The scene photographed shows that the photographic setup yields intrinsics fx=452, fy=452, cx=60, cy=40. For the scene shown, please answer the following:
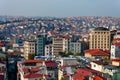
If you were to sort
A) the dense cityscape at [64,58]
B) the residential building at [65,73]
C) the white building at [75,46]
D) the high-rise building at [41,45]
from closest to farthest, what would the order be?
the residential building at [65,73]
the dense cityscape at [64,58]
the high-rise building at [41,45]
the white building at [75,46]

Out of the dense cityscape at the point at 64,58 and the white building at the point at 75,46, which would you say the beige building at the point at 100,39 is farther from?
the white building at the point at 75,46

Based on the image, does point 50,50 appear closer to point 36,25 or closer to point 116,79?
point 116,79

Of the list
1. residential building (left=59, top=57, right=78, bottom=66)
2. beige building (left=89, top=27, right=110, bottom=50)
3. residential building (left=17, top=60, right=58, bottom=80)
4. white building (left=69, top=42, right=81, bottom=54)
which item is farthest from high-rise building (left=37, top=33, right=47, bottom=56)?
residential building (left=17, top=60, right=58, bottom=80)

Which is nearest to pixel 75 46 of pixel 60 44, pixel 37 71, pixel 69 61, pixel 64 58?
pixel 60 44

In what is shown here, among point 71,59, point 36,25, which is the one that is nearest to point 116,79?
point 71,59

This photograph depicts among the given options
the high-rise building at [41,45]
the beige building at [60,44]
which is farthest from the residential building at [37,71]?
the beige building at [60,44]

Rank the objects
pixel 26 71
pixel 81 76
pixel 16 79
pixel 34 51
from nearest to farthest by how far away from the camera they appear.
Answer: pixel 81 76 → pixel 26 71 → pixel 16 79 → pixel 34 51

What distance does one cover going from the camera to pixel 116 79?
23.5m

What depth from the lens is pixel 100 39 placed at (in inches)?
1720

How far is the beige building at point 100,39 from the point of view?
43688 millimetres

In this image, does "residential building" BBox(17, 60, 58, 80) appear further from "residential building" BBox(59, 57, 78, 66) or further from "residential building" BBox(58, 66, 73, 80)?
"residential building" BBox(59, 57, 78, 66)

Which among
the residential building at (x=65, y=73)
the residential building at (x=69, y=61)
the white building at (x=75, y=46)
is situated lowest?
the white building at (x=75, y=46)

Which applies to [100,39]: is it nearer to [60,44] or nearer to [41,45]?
[60,44]

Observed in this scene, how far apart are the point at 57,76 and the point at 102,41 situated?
1695 cm
